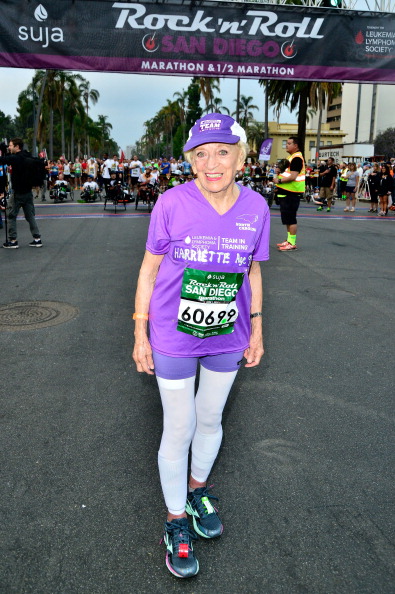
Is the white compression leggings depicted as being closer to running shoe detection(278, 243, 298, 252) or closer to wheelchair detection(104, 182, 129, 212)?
running shoe detection(278, 243, 298, 252)

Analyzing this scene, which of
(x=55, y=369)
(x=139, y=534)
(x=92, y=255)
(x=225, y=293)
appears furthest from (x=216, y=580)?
(x=92, y=255)

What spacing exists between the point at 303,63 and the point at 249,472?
1132cm

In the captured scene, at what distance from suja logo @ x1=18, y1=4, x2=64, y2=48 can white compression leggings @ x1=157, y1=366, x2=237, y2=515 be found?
11.0 m

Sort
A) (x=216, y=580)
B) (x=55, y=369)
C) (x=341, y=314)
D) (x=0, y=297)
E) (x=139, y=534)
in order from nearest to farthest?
(x=216, y=580), (x=139, y=534), (x=55, y=369), (x=341, y=314), (x=0, y=297)

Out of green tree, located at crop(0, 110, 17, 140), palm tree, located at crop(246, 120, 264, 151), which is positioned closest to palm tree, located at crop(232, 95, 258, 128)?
palm tree, located at crop(246, 120, 264, 151)

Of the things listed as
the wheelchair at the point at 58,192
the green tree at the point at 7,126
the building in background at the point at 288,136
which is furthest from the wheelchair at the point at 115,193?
the green tree at the point at 7,126

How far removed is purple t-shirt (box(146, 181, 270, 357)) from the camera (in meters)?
2.33

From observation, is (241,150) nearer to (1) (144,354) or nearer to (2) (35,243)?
(1) (144,354)

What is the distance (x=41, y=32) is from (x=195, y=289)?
36.1 feet

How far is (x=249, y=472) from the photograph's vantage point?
124 inches

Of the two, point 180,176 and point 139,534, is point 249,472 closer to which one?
point 139,534

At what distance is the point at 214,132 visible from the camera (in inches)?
91.2

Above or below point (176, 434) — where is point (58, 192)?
above

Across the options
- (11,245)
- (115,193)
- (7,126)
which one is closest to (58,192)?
(115,193)
